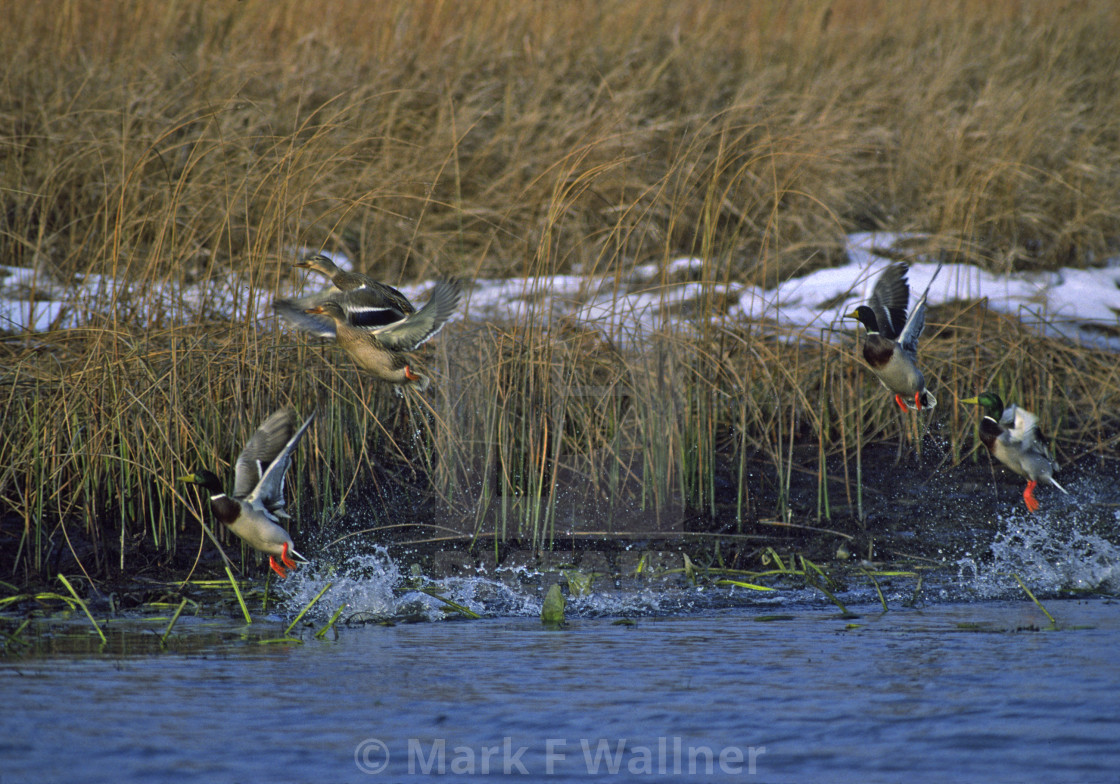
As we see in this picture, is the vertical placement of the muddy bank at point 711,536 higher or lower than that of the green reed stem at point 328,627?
higher

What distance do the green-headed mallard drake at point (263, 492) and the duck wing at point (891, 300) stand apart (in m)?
2.36

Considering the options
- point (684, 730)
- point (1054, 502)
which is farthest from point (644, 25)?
point (684, 730)

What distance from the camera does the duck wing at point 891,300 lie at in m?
4.99

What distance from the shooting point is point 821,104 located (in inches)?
416

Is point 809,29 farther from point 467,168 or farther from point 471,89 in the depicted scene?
point 467,168

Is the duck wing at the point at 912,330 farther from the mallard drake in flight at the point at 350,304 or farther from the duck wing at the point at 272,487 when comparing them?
the duck wing at the point at 272,487

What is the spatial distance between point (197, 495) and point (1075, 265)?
7.66m

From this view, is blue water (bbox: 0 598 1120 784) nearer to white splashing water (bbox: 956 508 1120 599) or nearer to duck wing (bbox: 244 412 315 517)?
duck wing (bbox: 244 412 315 517)

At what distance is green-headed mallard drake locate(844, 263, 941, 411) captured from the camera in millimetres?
4840

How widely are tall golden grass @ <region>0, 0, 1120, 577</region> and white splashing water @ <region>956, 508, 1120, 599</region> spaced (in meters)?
0.87
